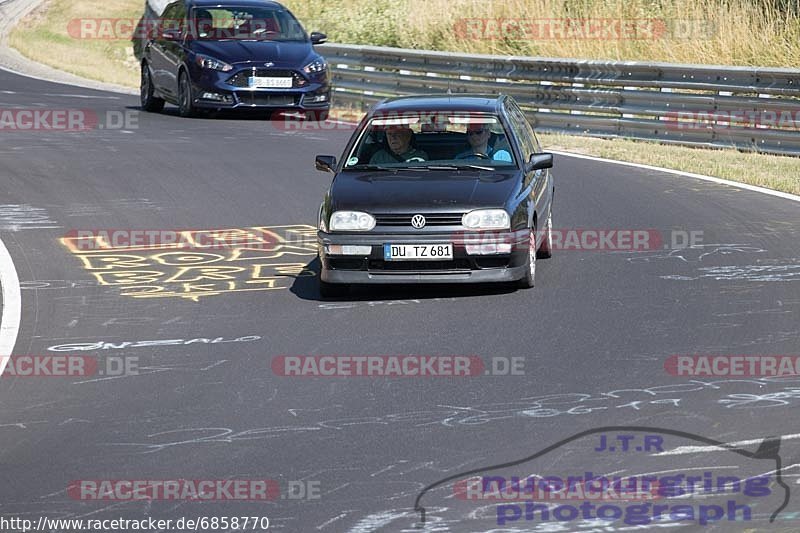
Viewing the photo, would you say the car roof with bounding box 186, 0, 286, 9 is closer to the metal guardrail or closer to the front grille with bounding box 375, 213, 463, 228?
the metal guardrail

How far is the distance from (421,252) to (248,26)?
14.2 meters

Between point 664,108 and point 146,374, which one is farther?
point 664,108

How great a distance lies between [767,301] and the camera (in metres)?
10.5

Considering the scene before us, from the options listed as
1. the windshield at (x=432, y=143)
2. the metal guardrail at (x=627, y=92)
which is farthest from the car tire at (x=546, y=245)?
the metal guardrail at (x=627, y=92)

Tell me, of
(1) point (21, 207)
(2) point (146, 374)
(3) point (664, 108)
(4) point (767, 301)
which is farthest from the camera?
(3) point (664, 108)

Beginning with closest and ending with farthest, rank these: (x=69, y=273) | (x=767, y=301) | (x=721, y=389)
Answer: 1. (x=721, y=389)
2. (x=767, y=301)
3. (x=69, y=273)

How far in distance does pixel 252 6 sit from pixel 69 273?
43.9ft

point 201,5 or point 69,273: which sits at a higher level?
point 201,5

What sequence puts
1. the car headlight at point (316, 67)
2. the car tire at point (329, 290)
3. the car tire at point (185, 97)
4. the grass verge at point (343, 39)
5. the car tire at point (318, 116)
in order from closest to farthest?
the car tire at point (329, 290) < the grass verge at point (343, 39) < the car headlight at point (316, 67) < the car tire at point (185, 97) < the car tire at point (318, 116)

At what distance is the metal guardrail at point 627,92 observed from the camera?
1911cm

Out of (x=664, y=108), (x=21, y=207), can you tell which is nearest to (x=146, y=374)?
(x=21, y=207)

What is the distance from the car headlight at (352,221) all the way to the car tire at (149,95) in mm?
14396

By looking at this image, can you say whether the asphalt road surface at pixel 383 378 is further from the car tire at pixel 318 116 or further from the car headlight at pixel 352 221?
the car tire at pixel 318 116

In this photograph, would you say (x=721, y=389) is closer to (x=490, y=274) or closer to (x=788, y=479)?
(x=788, y=479)
